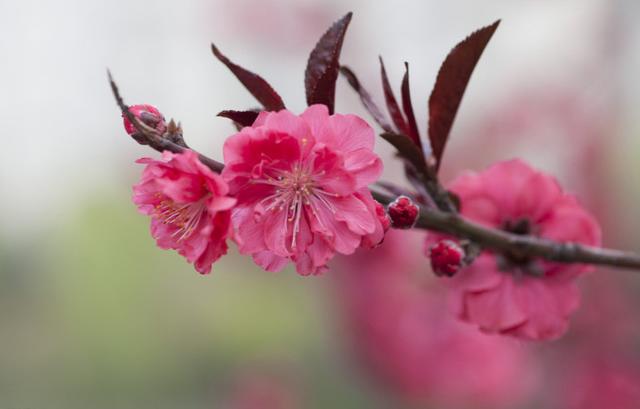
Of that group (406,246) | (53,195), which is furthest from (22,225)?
(406,246)

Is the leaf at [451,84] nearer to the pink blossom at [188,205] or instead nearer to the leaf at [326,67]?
the leaf at [326,67]

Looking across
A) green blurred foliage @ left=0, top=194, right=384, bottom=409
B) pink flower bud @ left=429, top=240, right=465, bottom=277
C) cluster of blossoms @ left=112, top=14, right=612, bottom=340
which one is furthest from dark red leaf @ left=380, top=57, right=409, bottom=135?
green blurred foliage @ left=0, top=194, right=384, bottom=409

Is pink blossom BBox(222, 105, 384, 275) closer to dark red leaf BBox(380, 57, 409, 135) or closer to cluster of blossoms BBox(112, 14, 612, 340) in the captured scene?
cluster of blossoms BBox(112, 14, 612, 340)

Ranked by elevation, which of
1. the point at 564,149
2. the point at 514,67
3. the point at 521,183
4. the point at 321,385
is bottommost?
the point at 321,385

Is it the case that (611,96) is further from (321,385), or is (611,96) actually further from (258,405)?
(321,385)

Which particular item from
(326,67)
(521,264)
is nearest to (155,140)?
(326,67)

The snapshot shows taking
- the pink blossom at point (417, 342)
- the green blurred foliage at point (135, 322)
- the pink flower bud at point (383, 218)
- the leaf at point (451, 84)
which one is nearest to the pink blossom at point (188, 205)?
the pink flower bud at point (383, 218)

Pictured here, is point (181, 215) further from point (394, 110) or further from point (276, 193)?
point (394, 110)
